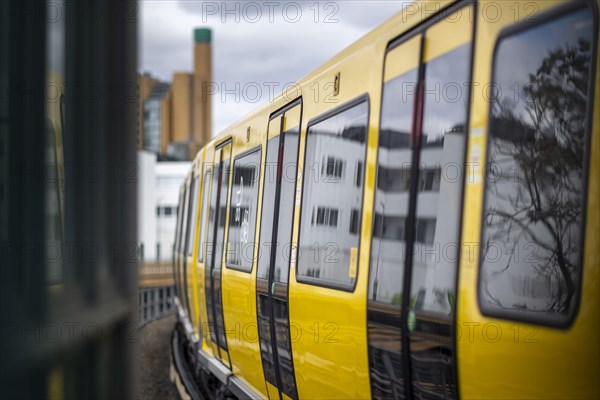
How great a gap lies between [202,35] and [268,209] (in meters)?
78.3

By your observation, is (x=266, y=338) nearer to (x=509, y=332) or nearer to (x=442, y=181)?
(x=442, y=181)

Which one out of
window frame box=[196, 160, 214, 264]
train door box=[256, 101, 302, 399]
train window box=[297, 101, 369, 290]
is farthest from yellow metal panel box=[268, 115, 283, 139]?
window frame box=[196, 160, 214, 264]

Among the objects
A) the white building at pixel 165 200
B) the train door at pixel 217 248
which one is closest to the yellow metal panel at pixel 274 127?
the train door at pixel 217 248

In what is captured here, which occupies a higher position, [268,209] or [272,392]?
[268,209]

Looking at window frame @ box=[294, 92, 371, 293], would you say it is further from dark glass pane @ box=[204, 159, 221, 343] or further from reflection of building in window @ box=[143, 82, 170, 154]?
reflection of building in window @ box=[143, 82, 170, 154]

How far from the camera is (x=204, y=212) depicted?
37.1 feet

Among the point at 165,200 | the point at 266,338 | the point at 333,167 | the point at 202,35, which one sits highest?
the point at 202,35

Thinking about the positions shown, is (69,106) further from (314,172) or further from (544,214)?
(314,172)

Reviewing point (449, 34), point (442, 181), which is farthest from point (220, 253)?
point (449, 34)

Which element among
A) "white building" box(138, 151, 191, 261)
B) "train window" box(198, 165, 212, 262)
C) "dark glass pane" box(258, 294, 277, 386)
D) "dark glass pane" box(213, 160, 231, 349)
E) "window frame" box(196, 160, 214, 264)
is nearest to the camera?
"dark glass pane" box(258, 294, 277, 386)

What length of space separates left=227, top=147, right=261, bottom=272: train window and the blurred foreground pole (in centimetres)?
588

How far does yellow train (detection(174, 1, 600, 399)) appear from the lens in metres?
3.13

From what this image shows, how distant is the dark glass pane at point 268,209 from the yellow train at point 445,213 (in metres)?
0.22

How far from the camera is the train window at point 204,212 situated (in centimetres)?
1105
